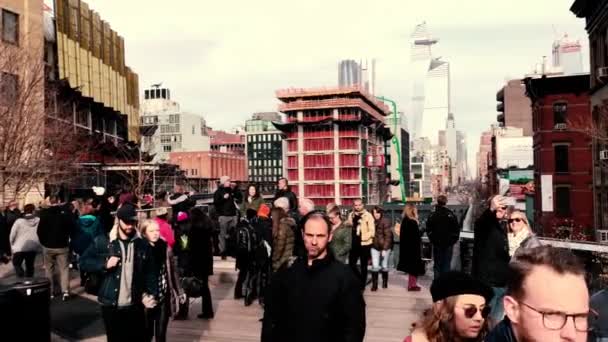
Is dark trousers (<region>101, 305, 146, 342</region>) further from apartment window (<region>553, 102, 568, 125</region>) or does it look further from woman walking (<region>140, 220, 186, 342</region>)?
apartment window (<region>553, 102, 568, 125</region>)

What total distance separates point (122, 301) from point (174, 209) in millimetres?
6860

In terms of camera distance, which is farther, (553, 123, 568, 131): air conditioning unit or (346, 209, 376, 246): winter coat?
(553, 123, 568, 131): air conditioning unit

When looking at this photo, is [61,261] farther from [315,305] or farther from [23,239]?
[315,305]

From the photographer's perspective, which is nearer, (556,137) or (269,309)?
(269,309)

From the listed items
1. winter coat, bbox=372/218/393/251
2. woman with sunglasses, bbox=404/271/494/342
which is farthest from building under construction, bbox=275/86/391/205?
woman with sunglasses, bbox=404/271/494/342

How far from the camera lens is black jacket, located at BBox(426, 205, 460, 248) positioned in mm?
10422

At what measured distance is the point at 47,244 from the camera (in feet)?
32.3

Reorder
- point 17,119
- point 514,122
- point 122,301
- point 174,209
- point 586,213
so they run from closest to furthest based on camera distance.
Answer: point 122,301, point 174,209, point 17,119, point 586,213, point 514,122

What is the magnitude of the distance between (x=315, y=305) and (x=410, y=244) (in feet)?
24.2

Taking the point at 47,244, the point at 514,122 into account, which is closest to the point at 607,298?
the point at 47,244

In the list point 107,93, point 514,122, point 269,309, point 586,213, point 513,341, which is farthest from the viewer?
point 514,122

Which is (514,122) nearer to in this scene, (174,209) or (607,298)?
(174,209)

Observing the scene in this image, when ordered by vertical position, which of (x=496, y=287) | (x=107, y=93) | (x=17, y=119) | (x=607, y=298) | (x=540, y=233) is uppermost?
(x=107, y=93)

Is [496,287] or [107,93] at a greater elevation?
[107,93]
